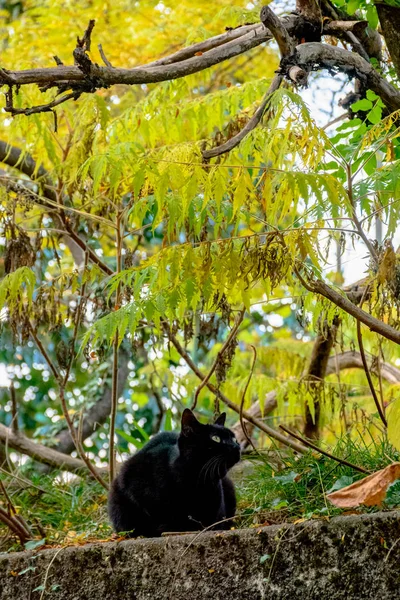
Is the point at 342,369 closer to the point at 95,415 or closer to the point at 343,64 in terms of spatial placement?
the point at 95,415

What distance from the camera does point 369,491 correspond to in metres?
2.66

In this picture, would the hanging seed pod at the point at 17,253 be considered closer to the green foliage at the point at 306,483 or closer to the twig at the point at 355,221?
the green foliage at the point at 306,483

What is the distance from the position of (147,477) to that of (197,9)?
17.4 feet

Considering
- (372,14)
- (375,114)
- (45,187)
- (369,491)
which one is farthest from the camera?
(45,187)

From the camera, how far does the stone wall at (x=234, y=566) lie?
2.50 meters

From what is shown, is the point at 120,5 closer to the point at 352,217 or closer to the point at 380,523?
the point at 352,217

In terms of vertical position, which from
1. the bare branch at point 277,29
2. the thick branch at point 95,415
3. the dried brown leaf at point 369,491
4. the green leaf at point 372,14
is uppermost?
the green leaf at point 372,14

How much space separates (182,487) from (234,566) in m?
0.87

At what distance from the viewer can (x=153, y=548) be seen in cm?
299

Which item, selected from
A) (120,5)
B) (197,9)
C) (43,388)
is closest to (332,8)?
(197,9)

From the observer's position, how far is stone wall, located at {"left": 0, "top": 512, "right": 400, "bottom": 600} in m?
2.50

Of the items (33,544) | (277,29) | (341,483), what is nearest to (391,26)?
(277,29)

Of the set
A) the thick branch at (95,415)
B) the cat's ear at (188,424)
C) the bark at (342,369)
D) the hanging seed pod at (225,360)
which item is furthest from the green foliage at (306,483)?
the thick branch at (95,415)

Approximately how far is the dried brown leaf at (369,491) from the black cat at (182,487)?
0.98 metres
